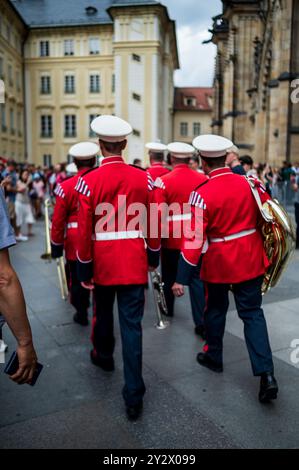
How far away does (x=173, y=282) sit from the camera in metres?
6.44

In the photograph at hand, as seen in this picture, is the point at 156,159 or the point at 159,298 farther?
the point at 156,159

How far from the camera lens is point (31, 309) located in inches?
268

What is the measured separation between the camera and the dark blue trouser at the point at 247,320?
14.1 feet

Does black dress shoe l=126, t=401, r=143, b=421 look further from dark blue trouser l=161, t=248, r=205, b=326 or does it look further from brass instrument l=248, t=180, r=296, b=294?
dark blue trouser l=161, t=248, r=205, b=326

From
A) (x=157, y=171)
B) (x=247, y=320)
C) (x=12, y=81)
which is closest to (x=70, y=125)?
(x=12, y=81)

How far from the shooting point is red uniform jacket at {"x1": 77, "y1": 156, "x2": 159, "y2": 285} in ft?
13.7

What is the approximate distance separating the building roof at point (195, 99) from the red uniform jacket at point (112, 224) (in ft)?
235

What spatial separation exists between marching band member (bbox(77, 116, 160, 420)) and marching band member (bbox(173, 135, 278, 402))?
44 centimetres

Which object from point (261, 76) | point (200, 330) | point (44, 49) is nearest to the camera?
point (200, 330)

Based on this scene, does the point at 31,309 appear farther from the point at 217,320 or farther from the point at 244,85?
the point at 244,85

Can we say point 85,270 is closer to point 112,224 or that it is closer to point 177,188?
point 112,224

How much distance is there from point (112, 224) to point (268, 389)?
5.89ft

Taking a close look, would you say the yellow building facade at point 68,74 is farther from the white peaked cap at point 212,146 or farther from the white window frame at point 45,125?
the white peaked cap at point 212,146

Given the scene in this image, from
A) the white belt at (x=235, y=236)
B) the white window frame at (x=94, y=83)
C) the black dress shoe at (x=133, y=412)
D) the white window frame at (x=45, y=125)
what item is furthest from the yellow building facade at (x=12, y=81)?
the black dress shoe at (x=133, y=412)
